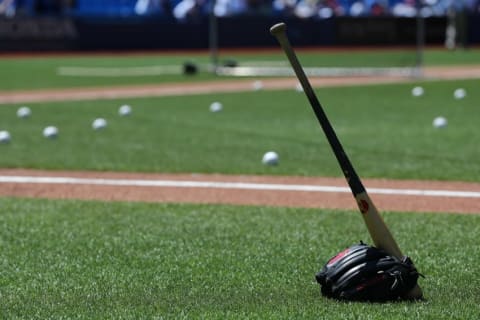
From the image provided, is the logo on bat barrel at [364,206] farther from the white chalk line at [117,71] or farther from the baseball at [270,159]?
the white chalk line at [117,71]

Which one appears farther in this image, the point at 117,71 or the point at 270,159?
the point at 117,71

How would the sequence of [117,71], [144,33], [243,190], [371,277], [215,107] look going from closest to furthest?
[371,277]
[243,190]
[215,107]
[117,71]
[144,33]

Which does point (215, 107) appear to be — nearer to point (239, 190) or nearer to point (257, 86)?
point (257, 86)

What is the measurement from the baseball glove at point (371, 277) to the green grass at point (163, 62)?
61.7 feet

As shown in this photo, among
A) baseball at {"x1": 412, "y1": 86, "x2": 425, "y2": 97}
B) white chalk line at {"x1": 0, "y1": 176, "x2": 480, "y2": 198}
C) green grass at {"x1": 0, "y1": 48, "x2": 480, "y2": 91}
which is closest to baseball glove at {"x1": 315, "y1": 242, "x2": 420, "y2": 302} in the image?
white chalk line at {"x1": 0, "y1": 176, "x2": 480, "y2": 198}

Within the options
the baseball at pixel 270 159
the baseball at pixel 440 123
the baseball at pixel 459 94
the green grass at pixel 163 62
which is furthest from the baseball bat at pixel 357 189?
the green grass at pixel 163 62

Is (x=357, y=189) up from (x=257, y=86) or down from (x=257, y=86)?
up

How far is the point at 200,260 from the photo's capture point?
6.78 meters

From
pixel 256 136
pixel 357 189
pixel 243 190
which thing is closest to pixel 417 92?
pixel 256 136

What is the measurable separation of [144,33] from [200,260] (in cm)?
3004

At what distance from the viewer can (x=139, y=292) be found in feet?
19.3

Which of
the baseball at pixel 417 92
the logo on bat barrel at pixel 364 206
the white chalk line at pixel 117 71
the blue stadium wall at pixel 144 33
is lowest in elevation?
the blue stadium wall at pixel 144 33

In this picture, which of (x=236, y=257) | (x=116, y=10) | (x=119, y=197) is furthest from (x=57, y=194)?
(x=116, y=10)

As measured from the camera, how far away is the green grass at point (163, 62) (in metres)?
25.6
